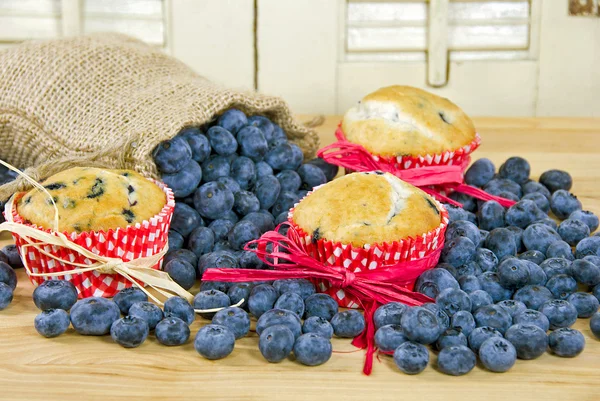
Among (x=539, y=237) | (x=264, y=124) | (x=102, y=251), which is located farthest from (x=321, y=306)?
(x=264, y=124)

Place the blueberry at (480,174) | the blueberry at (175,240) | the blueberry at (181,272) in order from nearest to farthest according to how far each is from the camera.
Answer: the blueberry at (181,272)
the blueberry at (175,240)
the blueberry at (480,174)

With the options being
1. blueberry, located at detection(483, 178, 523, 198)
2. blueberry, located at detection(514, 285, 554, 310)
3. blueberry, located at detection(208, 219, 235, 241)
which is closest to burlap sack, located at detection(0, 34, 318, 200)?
blueberry, located at detection(208, 219, 235, 241)

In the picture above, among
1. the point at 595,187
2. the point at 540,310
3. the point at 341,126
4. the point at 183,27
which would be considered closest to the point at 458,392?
the point at 540,310

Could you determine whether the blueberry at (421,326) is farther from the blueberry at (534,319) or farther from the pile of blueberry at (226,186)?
the pile of blueberry at (226,186)

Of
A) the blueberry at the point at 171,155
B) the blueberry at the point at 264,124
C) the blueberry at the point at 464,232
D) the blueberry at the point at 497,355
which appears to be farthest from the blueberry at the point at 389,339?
the blueberry at the point at 264,124

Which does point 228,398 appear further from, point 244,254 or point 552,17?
point 552,17
